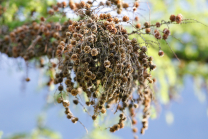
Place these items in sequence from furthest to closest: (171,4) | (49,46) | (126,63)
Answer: (171,4), (49,46), (126,63)

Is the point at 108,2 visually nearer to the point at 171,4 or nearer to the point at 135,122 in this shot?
the point at 135,122

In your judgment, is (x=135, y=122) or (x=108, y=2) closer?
(x=108, y=2)

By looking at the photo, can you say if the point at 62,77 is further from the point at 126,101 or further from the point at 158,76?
the point at 158,76

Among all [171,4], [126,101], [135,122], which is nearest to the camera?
[126,101]

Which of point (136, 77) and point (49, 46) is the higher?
point (49, 46)

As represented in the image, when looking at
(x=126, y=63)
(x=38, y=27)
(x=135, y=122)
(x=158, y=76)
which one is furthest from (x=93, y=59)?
(x=158, y=76)

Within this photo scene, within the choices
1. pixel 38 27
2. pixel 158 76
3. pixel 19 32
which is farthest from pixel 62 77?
pixel 158 76

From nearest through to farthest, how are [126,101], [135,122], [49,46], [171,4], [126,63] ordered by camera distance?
[126,63], [126,101], [135,122], [49,46], [171,4]

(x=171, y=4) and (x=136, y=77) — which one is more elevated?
(x=171, y=4)

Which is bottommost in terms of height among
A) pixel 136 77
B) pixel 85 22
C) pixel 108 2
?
pixel 136 77
